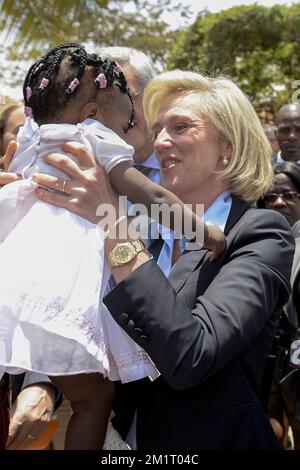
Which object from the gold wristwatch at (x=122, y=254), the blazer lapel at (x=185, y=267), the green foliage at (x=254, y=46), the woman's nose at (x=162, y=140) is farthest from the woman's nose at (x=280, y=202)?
the green foliage at (x=254, y=46)

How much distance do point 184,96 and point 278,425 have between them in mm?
2718

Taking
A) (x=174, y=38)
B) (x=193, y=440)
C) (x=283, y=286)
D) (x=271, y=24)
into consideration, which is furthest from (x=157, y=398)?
(x=174, y=38)

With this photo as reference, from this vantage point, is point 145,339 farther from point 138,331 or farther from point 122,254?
point 122,254

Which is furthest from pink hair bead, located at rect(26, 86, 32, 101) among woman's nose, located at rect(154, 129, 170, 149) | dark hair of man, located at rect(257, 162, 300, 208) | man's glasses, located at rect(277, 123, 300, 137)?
man's glasses, located at rect(277, 123, 300, 137)

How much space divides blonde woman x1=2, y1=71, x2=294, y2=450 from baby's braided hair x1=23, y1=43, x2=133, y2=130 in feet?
0.78

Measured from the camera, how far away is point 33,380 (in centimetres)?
280

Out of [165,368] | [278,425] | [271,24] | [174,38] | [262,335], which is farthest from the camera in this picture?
[174,38]

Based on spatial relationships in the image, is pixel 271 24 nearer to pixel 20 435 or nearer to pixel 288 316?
pixel 288 316

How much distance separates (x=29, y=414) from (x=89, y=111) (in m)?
1.15

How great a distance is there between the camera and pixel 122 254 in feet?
7.13

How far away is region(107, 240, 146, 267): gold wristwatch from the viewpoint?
2166mm

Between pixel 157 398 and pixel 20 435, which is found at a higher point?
pixel 157 398

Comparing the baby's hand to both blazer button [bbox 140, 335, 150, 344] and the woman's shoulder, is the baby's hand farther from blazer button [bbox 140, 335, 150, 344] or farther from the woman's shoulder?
blazer button [bbox 140, 335, 150, 344]

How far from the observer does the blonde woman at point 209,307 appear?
6.87ft
